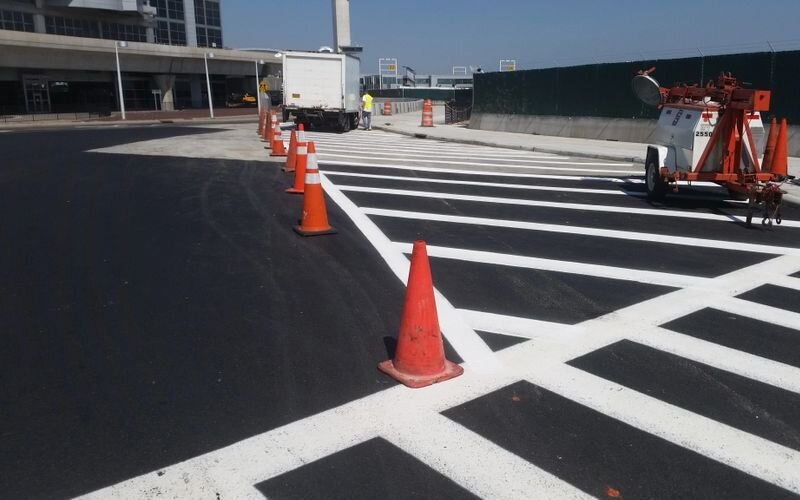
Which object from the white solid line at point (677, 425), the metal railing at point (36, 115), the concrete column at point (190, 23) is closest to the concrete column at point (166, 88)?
the metal railing at point (36, 115)

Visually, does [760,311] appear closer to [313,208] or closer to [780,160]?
[780,160]

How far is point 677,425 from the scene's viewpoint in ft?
13.0

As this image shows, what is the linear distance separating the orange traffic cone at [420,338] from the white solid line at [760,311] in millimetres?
2819

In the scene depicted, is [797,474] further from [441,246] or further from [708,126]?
[708,126]

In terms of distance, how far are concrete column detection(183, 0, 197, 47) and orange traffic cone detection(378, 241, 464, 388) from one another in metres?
85.2

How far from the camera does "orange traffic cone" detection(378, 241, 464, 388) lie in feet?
14.9

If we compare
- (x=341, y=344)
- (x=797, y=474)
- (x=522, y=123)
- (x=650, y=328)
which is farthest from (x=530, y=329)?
(x=522, y=123)

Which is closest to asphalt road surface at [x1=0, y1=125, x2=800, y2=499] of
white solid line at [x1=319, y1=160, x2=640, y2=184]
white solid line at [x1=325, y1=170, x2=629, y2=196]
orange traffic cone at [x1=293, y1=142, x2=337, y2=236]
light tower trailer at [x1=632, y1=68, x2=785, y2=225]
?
orange traffic cone at [x1=293, y1=142, x2=337, y2=236]

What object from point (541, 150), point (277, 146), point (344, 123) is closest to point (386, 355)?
point (277, 146)

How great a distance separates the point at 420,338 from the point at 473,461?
1.11 meters

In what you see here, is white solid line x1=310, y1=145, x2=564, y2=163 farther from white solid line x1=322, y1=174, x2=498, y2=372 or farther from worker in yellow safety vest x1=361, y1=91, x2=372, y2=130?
worker in yellow safety vest x1=361, y1=91, x2=372, y2=130

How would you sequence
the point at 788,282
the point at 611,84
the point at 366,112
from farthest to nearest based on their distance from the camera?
the point at 366,112, the point at 611,84, the point at 788,282

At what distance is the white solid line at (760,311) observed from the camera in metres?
5.64

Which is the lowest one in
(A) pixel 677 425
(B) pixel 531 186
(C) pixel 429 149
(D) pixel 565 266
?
(A) pixel 677 425
